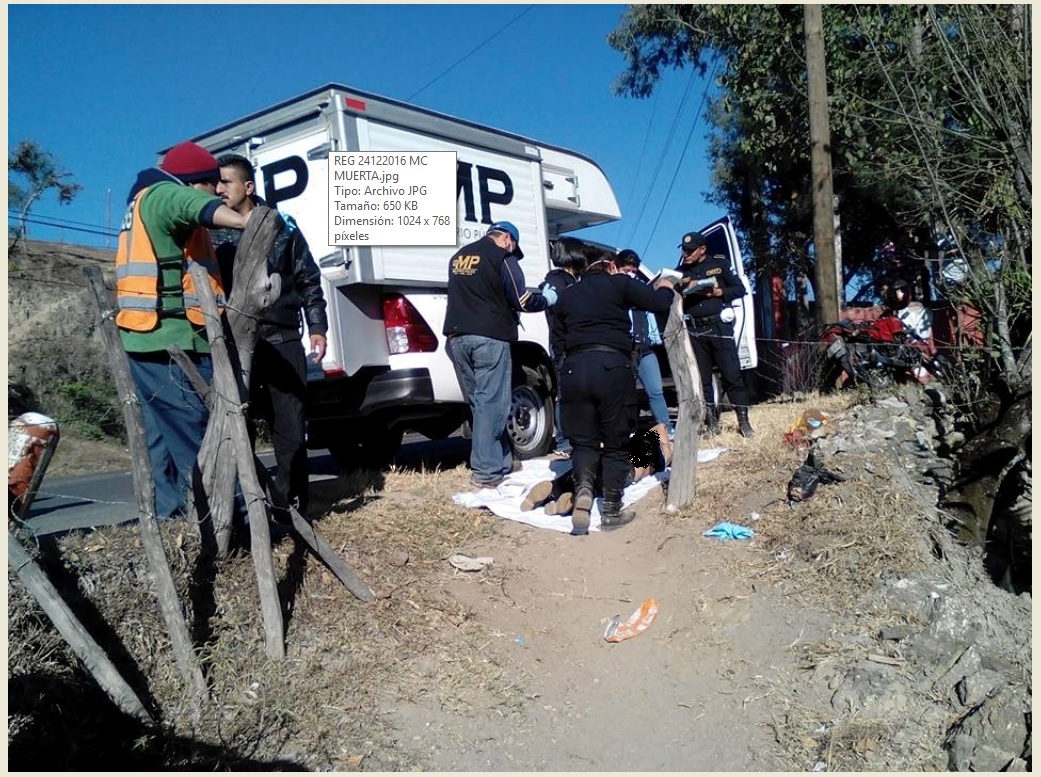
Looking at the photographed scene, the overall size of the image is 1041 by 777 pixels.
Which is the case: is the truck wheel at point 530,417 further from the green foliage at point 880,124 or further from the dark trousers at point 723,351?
the green foliage at point 880,124

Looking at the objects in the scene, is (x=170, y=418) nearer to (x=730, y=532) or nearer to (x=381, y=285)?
(x=381, y=285)

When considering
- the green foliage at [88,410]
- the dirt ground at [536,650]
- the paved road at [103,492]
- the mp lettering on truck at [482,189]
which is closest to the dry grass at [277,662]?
the dirt ground at [536,650]

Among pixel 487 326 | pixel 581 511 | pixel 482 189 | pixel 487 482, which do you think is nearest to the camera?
pixel 581 511

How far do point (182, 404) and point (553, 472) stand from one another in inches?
123

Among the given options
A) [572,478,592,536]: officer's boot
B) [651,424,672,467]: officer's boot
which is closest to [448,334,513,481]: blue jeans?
[572,478,592,536]: officer's boot

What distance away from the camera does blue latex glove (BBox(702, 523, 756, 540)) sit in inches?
204

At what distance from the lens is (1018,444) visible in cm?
686

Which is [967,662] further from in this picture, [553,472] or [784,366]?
[784,366]

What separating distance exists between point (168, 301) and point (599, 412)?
2.51 metres

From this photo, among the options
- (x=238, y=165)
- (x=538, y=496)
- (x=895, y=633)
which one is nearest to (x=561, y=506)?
(x=538, y=496)

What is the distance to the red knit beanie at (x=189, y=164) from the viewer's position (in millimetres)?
4258

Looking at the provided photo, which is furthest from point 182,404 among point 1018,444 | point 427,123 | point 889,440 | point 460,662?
point 1018,444

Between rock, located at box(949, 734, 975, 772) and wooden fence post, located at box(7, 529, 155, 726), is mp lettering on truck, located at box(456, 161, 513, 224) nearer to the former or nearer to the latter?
wooden fence post, located at box(7, 529, 155, 726)

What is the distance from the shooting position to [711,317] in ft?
25.7
